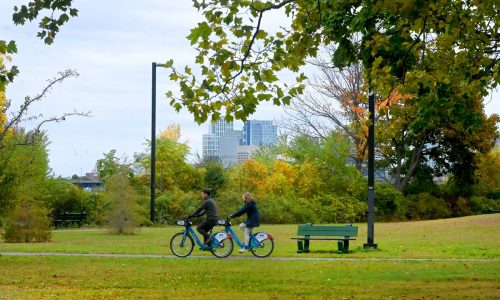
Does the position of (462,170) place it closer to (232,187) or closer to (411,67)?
(232,187)

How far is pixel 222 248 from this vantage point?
19.0m

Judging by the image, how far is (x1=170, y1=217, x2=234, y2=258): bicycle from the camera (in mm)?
18906

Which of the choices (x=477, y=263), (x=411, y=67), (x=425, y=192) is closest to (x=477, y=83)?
(x=411, y=67)

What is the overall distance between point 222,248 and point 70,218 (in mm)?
25127

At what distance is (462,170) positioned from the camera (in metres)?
52.1

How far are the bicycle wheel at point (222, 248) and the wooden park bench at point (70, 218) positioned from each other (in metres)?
24.7

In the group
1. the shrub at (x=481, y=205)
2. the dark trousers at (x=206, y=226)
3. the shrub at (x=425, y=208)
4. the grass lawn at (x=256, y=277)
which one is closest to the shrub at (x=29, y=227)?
the grass lawn at (x=256, y=277)

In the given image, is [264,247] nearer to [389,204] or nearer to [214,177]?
[214,177]

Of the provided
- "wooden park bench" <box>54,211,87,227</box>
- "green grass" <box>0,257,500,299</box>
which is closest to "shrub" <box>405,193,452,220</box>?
"wooden park bench" <box>54,211,87,227</box>

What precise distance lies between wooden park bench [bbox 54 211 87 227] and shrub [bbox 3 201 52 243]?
1398 centimetres

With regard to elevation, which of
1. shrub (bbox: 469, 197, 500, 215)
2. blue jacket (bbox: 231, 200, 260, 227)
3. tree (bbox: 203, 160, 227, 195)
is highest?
tree (bbox: 203, 160, 227, 195)

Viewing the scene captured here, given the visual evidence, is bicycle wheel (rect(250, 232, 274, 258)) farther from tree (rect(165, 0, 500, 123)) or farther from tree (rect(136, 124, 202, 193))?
tree (rect(136, 124, 202, 193))

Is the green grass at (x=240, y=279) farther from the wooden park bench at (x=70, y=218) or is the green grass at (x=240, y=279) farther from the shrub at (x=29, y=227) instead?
the wooden park bench at (x=70, y=218)

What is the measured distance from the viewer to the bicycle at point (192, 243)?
744 inches
